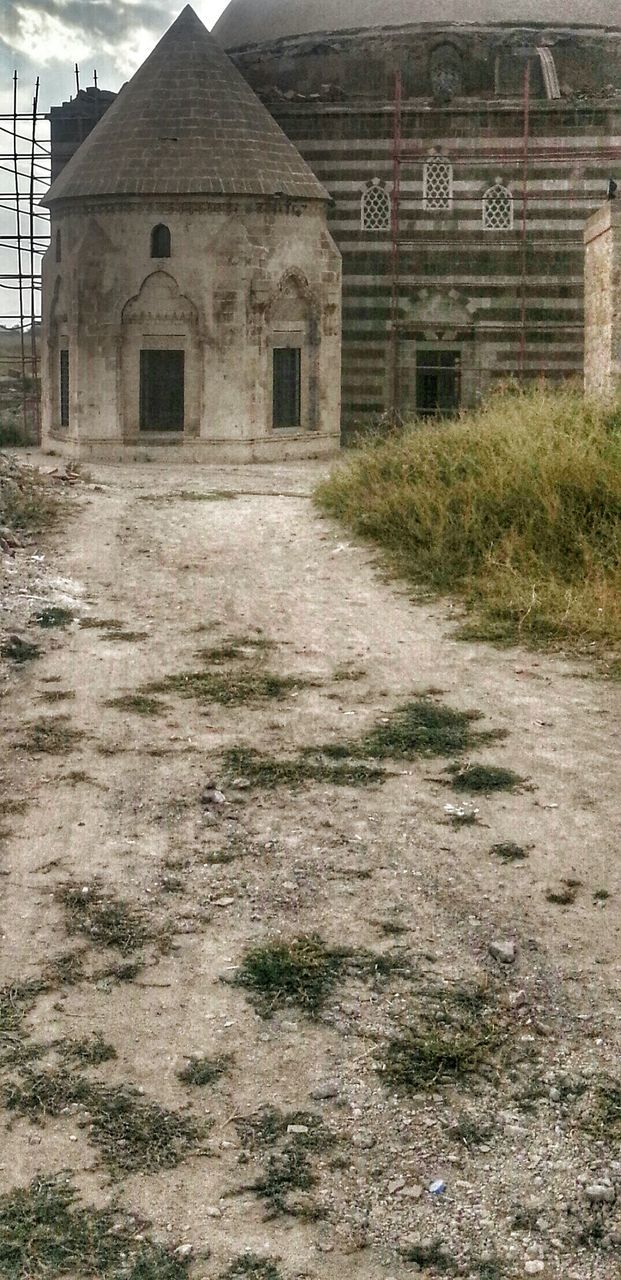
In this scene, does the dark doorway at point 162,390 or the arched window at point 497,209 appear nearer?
the dark doorway at point 162,390

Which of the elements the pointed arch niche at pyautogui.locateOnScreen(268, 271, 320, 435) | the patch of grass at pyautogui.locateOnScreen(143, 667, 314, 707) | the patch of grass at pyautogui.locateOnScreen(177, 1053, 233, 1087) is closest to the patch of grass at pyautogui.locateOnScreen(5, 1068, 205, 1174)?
the patch of grass at pyautogui.locateOnScreen(177, 1053, 233, 1087)

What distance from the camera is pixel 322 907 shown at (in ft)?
18.8

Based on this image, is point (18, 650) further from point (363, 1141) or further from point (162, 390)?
point (162, 390)

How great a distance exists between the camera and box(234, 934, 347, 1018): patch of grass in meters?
4.99

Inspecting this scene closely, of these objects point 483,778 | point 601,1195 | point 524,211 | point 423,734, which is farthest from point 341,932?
point 524,211

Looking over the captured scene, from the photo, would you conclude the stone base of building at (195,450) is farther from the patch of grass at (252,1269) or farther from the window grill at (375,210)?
the patch of grass at (252,1269)

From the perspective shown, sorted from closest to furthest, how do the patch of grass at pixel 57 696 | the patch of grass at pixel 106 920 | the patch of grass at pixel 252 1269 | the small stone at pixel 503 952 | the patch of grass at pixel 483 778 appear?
the patch of grass at pixel 252 1269 → the small stone at pixel 503 952 → the patch of grass at pixel 106 920 → the patch of grass at pixel 483 778 → the patch of grass at pixel 57 696

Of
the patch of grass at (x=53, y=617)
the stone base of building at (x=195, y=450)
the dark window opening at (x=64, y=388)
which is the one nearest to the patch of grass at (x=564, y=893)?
the patch of grass at (x=53, y=617)

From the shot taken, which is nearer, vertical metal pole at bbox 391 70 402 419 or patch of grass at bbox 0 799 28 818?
patch of grass at bbox 0 799 28 818

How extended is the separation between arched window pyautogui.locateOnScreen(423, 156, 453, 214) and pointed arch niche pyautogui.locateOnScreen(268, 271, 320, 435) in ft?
9.21

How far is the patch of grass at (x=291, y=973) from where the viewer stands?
16.4 ft

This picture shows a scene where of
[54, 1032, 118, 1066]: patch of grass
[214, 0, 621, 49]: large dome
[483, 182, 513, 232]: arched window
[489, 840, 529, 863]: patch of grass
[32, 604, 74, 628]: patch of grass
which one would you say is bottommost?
[54, 1032, 118, 1066]: patch of grass

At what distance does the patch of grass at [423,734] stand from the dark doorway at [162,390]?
16.1m

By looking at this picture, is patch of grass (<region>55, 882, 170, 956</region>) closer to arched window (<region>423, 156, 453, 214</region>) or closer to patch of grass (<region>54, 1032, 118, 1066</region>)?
patch of grass (<region>54, 1032, 118, 1066</region>)
